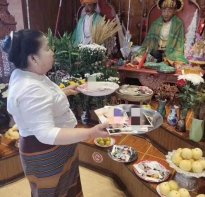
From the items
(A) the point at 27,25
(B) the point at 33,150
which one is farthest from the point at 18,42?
(A) the point at 27,25

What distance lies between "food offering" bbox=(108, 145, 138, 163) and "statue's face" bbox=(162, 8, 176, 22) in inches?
80.8

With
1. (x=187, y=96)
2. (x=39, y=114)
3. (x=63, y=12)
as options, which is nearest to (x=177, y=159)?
(x=187, y=96)

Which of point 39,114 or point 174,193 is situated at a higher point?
point 39,114

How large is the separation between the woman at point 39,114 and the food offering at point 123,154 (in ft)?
2.43

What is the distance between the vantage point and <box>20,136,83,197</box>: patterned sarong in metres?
1.00

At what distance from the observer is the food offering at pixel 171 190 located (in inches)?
51.6

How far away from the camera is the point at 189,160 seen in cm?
140

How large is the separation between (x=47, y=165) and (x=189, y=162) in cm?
88

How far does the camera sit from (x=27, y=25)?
3279mm

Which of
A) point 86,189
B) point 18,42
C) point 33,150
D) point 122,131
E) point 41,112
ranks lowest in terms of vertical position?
point 86,189

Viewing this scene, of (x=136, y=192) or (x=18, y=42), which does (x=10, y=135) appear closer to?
(x=136, y=192)

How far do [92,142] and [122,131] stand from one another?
3.67 feet

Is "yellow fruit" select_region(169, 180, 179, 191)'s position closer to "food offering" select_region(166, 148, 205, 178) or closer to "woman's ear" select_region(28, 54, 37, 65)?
"food offering" select_region(166, 148, 205, 178)

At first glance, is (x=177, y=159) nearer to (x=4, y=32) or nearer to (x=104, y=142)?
(x=104, y=142)
